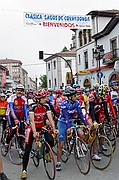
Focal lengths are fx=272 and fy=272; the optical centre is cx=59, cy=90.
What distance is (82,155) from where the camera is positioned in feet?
18.8

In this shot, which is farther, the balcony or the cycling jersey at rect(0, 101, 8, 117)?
the balcony

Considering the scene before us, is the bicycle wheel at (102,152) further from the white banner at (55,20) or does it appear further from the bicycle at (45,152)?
the white banner at (55,20)

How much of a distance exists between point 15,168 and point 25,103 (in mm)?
1725

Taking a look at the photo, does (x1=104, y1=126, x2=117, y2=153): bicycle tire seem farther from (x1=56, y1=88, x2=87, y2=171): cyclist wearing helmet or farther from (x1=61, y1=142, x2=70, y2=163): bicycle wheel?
(x1=56, y1=88, x2=87, y2=171): cyclist wearing helmet

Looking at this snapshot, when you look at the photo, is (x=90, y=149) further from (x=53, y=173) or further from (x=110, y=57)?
(x=110, y=57)

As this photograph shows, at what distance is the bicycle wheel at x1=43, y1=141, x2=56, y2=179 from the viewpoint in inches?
212

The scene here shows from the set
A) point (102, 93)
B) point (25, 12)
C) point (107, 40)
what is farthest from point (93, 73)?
point (102, 93)

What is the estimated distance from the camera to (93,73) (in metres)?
34.0

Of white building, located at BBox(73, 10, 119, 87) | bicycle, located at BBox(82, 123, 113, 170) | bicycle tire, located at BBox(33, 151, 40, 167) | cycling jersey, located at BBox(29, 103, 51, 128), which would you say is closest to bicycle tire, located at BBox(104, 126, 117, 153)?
bicycle, located at BBox(82, 123, 113, 170)

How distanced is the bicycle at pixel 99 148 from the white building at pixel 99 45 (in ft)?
61.6

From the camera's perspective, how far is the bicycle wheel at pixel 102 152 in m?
5.93

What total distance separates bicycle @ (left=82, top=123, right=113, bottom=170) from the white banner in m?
12.1

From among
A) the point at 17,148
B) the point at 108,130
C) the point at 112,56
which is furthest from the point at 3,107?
the point at 112,56

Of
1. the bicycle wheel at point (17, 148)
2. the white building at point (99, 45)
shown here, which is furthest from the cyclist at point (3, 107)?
the white building at point (99, 45)
